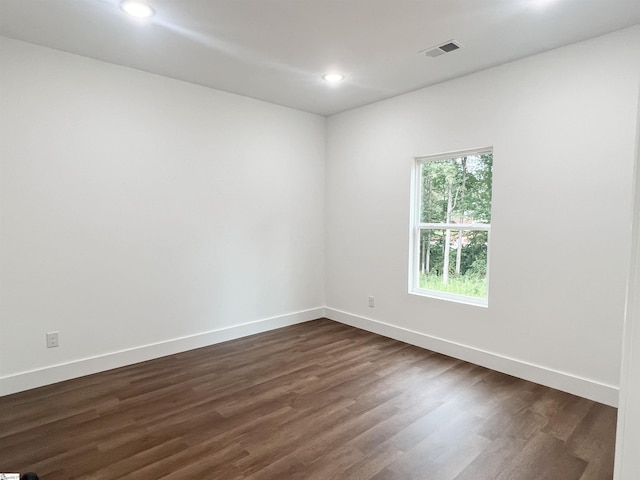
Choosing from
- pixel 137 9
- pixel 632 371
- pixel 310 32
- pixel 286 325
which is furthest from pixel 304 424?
pixel 137 9

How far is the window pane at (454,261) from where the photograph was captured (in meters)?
3.43

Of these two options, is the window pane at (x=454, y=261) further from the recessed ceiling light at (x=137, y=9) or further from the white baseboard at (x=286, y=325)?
the recessed ceiling light at (x=137, y=9)

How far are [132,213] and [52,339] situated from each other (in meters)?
1.22

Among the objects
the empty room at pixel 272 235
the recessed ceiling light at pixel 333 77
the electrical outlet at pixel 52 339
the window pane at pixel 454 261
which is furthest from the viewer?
the window pane at pixel 454 261

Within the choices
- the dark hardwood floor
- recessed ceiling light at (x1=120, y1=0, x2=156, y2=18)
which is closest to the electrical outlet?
the dark hardwood floor

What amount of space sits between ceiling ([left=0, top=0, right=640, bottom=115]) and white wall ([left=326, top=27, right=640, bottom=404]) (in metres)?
0.27

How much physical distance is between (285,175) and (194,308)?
190 cm

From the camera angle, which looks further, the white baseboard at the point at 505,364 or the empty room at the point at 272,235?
the white baseboard at the point at 505,364

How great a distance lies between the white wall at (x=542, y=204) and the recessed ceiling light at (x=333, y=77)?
82cm

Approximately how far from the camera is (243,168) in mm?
4020

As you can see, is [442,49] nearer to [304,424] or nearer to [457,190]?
[457,190]

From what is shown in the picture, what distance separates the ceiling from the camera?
224cm

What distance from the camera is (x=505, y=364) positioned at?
10.3 feet

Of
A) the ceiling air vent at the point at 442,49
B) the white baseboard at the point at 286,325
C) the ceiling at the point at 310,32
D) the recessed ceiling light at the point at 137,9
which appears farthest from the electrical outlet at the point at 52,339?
the ceiling air vent at the point at 442,49
